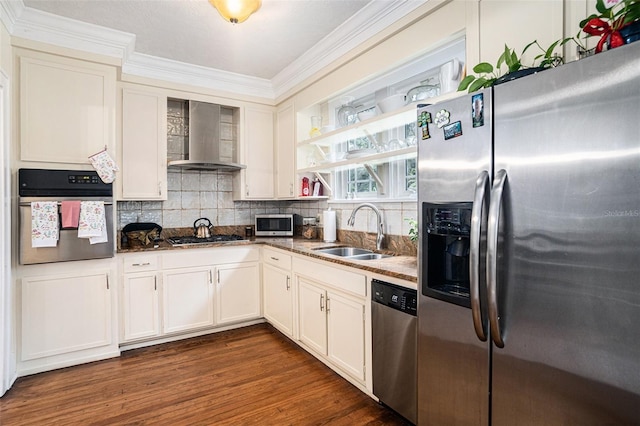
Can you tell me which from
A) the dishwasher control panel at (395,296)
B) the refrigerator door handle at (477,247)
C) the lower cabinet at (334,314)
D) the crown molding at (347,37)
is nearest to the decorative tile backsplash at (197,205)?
the lower cabinet at (334,314)

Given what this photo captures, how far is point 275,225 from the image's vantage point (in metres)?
3.86

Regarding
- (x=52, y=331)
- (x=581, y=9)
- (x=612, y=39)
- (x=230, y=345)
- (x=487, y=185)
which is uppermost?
(x=581, y=9)

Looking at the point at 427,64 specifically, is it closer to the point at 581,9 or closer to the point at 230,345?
the point at 581,9

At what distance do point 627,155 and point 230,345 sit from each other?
3049 millimetres

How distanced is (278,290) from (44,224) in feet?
6.22

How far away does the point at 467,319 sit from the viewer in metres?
1.36

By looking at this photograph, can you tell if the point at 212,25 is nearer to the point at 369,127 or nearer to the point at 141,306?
the point at 369,127

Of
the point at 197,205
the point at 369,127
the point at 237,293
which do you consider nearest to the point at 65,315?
the point at 237,293

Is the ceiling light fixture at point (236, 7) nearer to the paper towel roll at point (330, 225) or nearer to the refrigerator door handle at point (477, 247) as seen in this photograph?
the refrigerator door handle at point (477, 247)

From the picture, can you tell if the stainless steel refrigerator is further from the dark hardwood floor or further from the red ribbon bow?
the dark hardwood floor

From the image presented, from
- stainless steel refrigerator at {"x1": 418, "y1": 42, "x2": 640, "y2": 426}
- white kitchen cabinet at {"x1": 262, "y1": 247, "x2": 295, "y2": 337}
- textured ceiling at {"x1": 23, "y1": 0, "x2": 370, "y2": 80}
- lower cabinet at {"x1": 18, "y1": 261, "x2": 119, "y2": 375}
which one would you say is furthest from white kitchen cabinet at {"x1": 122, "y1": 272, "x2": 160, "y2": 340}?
stainless steel refrigerator at {"x1": 418, "y1": 42, "x2": 640, "y2": 426}

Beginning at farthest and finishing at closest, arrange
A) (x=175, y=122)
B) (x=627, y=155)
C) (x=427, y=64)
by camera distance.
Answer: (x=175, y=122), (x=427, y=64), (x=627, y=155)

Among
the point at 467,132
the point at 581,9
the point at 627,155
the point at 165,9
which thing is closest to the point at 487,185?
the point at 467,132

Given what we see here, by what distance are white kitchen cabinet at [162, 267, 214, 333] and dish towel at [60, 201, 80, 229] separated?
32.7 inches
